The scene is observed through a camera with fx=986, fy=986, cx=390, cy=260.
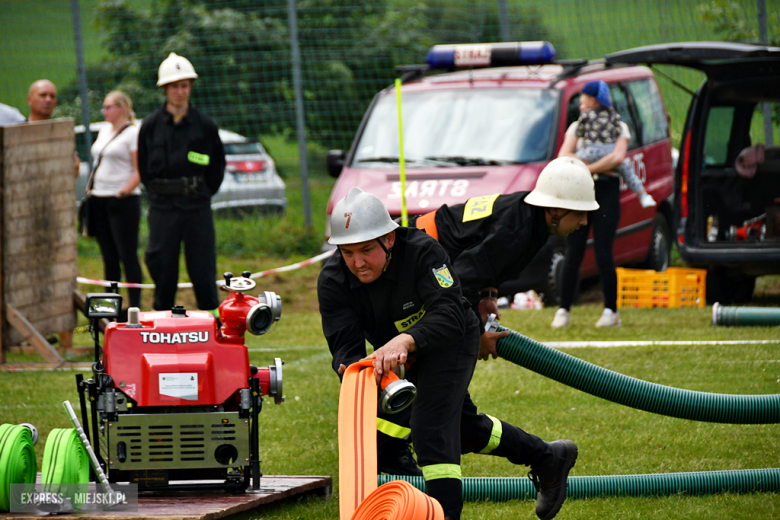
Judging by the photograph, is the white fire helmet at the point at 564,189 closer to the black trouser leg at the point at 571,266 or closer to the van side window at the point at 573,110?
the black trouser leg at the point at 571,266

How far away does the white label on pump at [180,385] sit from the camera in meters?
4.36

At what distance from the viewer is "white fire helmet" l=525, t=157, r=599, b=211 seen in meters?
4.75

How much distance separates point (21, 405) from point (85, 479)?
2.27m

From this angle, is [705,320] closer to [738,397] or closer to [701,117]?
[701,117]

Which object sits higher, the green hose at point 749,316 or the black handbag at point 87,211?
the black handbag at point 87,211

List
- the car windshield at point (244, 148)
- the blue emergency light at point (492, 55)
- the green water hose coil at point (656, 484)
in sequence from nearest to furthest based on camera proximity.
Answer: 1. the green water hose coil at point (656, 484)
2. the blue emergency light at point (492, 55)
3. the car windshield at point (244, 148)

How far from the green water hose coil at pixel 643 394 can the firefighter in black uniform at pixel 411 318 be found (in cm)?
68

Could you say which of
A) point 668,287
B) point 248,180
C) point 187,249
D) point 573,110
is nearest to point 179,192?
point 187,249

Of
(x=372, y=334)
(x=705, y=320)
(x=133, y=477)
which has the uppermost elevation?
(x=372, y=334)

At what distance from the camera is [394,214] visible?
29.6 ft

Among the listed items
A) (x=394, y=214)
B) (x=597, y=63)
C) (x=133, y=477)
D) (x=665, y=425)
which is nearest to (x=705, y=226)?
(x=597, y=63)

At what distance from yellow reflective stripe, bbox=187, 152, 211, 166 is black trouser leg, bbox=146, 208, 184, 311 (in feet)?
1.42

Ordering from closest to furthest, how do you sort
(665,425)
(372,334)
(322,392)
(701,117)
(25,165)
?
1. (372,334)
2. (665,425)
3. (322,392)
4. (25,165)
5. (701,117)

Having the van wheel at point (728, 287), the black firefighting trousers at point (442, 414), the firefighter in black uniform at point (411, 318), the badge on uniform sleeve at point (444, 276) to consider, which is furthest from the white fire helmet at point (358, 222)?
the van wheel at point (728, 287)
